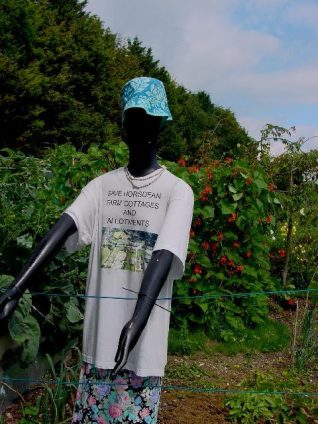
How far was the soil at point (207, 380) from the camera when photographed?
3.03 m

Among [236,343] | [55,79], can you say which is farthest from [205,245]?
[55,79]

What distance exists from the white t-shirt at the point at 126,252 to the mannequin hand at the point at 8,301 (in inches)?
10.4

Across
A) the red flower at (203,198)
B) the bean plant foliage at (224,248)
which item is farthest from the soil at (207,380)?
the red flower at (203,198)

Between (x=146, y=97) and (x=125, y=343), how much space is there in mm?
713

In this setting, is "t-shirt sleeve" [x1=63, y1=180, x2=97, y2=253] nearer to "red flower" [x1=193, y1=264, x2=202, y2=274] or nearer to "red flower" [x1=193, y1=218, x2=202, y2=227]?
"red flower" [x1=193, y1=264, x2=202, y2=274]

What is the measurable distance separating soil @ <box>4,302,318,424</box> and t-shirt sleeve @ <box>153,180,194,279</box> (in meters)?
1.56

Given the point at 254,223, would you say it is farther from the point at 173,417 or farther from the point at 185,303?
the point at 173,417

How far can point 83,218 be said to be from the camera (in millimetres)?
1809

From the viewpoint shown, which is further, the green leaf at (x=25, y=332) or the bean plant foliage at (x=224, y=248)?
the bean plant foliage at (x=224, y=248)

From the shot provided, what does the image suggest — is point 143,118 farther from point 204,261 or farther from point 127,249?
point 204,261

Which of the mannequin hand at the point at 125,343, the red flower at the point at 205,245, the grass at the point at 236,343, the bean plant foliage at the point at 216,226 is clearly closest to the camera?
the mannequin hand at the point at 125,343

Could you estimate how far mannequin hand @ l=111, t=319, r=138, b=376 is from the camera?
146 centimetres

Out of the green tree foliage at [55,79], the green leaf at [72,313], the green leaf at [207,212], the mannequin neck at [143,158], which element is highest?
the green tree foliage at [55,79]

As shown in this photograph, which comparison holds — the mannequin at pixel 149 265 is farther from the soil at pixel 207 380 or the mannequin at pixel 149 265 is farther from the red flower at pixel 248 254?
the red flower at pixel 248 254
